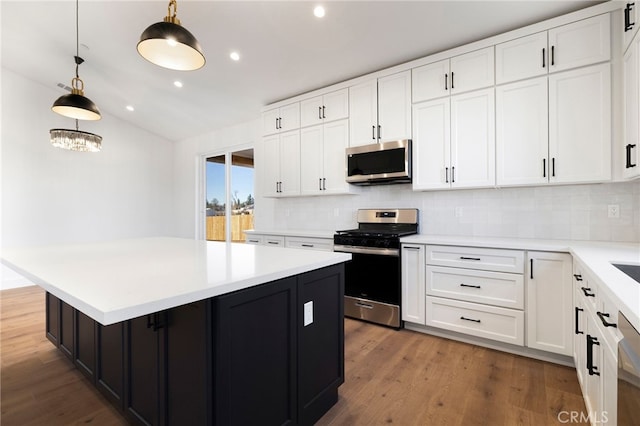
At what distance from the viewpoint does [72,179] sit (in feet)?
17.3

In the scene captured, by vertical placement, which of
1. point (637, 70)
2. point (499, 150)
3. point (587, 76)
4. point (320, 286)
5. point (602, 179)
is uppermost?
point (587, 76)

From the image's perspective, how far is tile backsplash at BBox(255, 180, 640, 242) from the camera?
2397mm

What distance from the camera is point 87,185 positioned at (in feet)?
17.9

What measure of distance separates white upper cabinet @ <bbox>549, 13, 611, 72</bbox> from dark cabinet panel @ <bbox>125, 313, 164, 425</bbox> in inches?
127

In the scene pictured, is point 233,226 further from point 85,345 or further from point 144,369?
point 144,369

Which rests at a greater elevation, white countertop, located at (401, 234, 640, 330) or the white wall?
the white wall

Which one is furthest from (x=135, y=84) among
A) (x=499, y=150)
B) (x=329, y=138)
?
(x=499, y=150)

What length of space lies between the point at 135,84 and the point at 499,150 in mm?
4955

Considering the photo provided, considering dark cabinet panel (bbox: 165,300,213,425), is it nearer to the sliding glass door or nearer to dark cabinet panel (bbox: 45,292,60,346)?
dark cabinet panel (bbox: 45,292,60,346)

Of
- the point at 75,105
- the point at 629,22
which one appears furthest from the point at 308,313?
the point at 629,22

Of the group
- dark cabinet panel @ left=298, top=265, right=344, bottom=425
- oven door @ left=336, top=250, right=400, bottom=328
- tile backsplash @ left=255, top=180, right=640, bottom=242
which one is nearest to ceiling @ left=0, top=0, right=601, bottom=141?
tile backsplash @ left=255, top=180, right=640, bottom=242

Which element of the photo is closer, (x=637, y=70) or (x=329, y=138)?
(x=637, y=70)

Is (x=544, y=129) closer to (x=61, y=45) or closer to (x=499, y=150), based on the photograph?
(x=499, y=150)

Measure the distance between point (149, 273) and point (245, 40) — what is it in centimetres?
280
